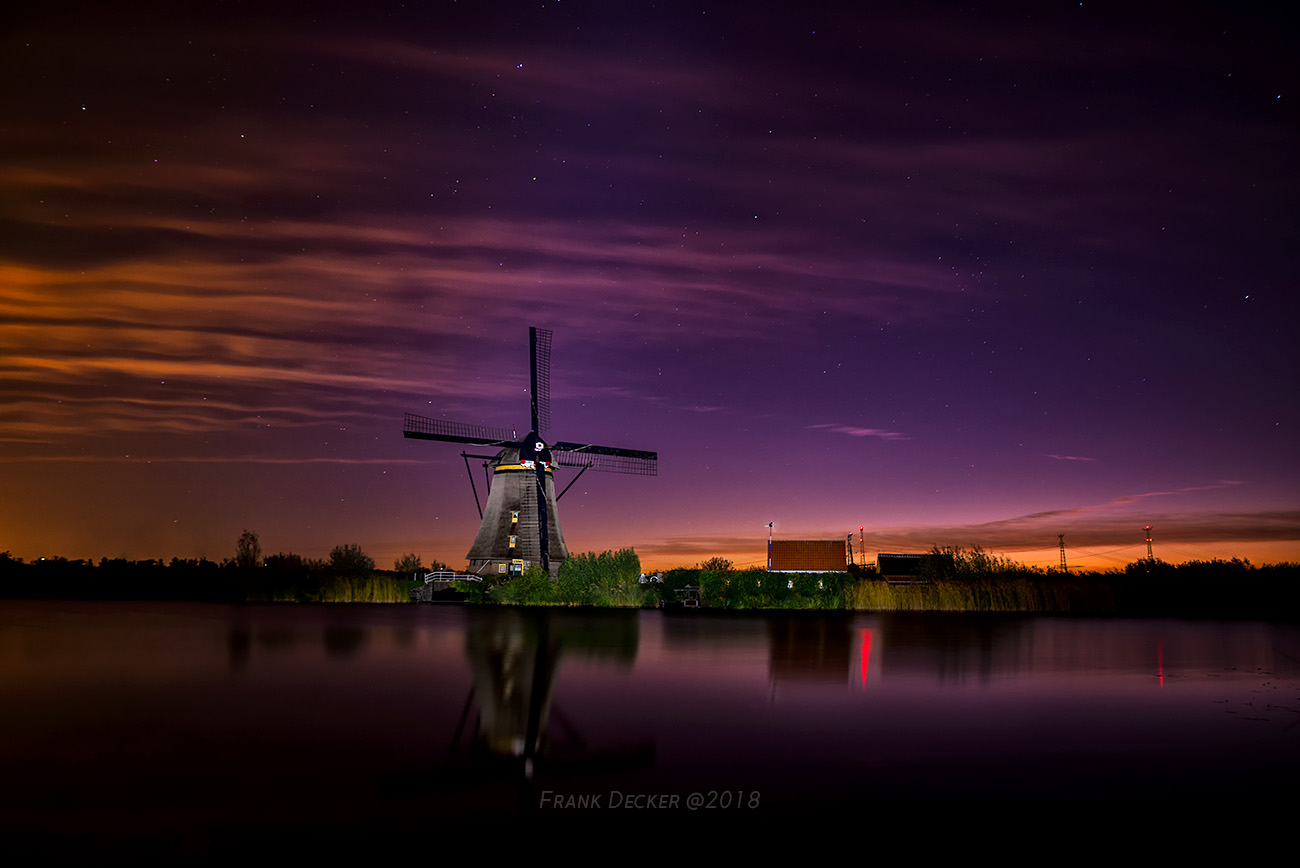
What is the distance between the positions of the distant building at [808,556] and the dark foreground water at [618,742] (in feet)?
146

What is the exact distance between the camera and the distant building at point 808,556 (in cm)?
6788

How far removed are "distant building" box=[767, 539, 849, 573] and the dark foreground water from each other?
4458 centimetres

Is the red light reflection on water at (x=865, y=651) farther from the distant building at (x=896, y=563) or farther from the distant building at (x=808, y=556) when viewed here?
the distant building at (x=896, y=563)

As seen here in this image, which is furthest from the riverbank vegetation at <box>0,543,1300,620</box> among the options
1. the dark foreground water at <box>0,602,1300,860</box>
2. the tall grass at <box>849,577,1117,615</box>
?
the dark foreground water at <box>0,602,1300,860</box>

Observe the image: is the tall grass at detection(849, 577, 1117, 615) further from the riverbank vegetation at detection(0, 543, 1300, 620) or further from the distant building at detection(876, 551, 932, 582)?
the distant building at detection(876, 551, 932, 582)

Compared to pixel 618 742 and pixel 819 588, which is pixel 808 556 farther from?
pixel 618 742

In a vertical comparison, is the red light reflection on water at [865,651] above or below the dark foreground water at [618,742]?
below

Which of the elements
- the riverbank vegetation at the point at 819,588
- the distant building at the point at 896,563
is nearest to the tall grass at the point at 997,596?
the riverbank vegetation at the point at 819,588

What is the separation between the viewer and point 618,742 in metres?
10.5

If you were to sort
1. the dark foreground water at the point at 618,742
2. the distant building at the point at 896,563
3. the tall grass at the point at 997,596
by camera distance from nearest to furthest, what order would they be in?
1. the dark foreground water at the point at 618,742
2. the tall grass at the point at 997,596
3. the distant building at the point at 896,563

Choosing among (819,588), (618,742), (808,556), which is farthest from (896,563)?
(618,742)

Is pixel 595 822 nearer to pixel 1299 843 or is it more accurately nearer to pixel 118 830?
pixel 118 830

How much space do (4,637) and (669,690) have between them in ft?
79.0

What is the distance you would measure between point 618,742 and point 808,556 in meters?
60.2
